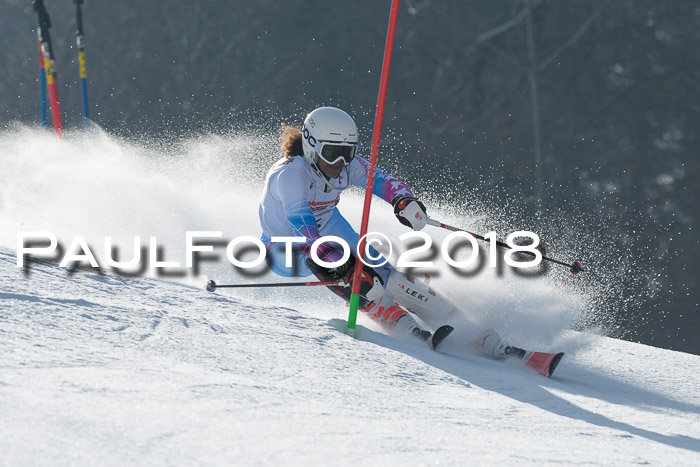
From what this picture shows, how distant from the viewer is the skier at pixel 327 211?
3.71 meters

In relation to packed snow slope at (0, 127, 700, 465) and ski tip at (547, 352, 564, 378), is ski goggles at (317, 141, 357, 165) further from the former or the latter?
ski tip at (547, 352, 564, 378)

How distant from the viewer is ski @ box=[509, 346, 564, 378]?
138 inches

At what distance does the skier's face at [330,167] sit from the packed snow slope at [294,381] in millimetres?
759

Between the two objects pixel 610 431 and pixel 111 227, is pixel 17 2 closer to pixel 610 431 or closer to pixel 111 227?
pixel 111 227

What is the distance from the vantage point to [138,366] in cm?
243

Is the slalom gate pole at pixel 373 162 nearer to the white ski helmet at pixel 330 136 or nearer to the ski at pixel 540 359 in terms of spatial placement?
the white ski helmet at pixel 330 136

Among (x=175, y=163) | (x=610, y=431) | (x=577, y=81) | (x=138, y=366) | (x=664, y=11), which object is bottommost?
(x=610, y=431)

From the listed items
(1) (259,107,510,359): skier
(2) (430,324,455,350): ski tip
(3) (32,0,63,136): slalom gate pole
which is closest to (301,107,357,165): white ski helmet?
(1) (259,107,510,359): skier

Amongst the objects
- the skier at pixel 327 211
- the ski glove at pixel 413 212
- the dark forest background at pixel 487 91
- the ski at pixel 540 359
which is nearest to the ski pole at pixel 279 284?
the skier at pixel 327 211

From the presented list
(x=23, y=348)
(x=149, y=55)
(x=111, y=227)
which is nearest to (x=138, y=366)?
(x=23, y=348)

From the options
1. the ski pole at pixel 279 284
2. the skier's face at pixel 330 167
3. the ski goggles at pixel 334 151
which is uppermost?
the ski goggles at pixel 334 151

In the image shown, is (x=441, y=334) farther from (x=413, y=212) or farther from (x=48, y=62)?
(x=48, y=62)

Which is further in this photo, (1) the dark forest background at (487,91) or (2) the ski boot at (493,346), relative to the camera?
(1) the dark forest background at (487,91)

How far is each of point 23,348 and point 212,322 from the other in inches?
37.5
